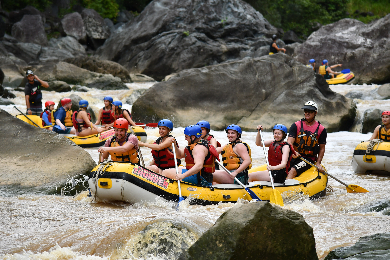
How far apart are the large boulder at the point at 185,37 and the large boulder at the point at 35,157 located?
1709 centimetres

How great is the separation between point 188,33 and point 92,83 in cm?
839

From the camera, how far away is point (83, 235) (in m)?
4.19

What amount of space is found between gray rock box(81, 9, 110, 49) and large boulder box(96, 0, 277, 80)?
2.17 meters

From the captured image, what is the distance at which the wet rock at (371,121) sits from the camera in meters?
11.9

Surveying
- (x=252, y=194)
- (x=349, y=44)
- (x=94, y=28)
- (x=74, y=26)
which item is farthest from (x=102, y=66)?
(x=252, y=194)

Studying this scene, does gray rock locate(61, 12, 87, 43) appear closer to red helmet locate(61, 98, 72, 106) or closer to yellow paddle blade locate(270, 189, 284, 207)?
red helmet locate(61, 98, 72, 106)

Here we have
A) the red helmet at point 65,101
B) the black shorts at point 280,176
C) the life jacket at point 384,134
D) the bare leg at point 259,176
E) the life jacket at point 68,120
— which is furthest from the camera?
the life jacket at point 68,120

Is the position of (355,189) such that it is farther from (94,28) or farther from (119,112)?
(94,28)

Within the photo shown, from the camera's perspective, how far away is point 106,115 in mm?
10195

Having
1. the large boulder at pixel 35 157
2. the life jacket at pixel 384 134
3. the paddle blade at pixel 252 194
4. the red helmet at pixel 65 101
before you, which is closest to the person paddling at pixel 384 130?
the life jacket at pixel 384 134

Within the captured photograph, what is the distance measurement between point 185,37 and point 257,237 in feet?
72.5

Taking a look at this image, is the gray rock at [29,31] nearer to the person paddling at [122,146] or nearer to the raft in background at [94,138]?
the raft in background at [94,138]

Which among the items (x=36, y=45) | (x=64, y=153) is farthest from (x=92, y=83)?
(x=64, y=153)

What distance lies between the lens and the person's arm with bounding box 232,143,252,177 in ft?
18.7
